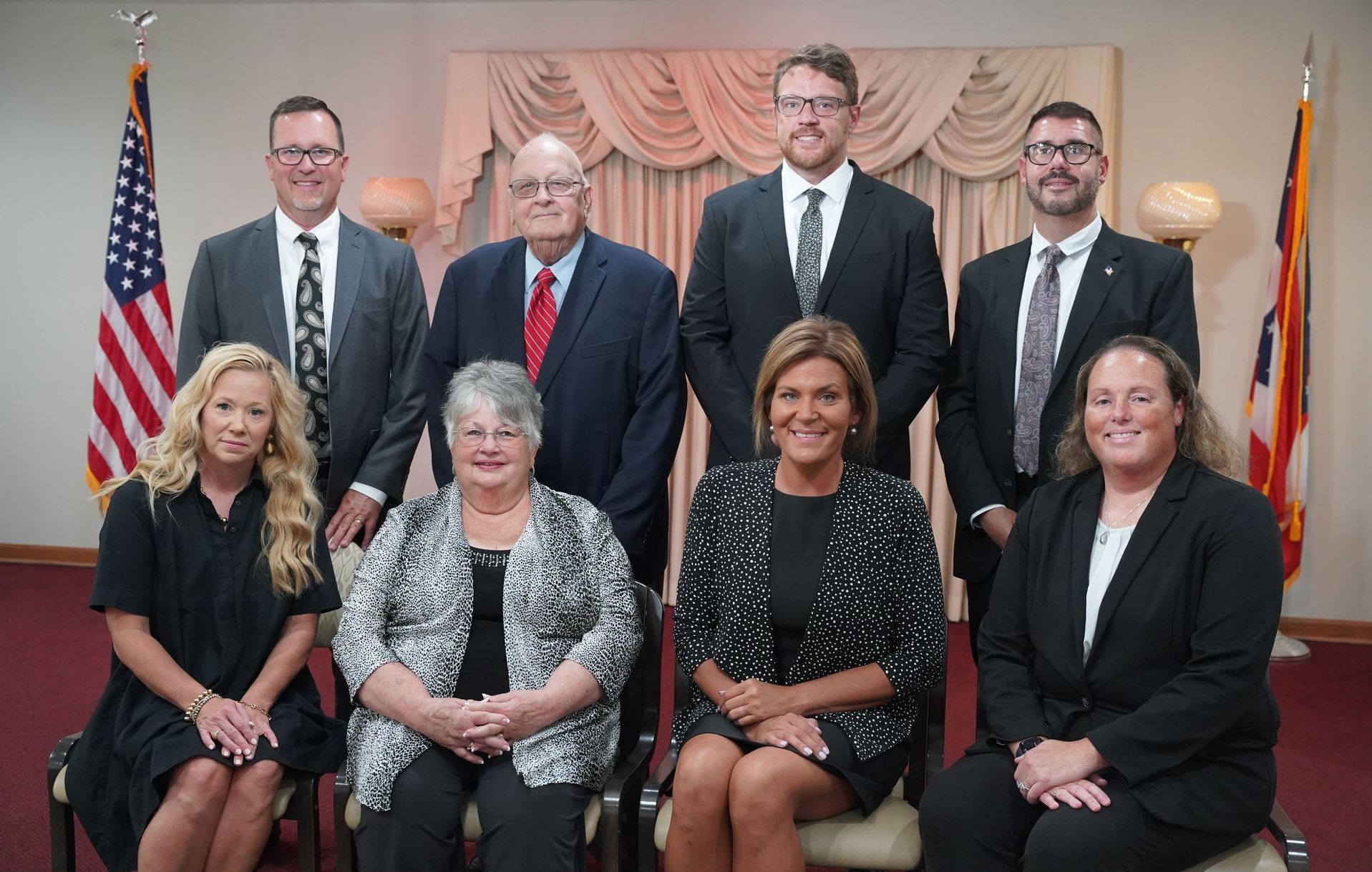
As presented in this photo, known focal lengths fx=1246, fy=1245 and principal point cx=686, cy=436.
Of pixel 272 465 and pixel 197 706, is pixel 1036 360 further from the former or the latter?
pixel 197 706

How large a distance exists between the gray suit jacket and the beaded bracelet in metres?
0.72

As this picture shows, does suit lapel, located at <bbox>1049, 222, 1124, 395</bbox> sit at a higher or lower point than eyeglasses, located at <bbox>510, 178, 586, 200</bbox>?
lower

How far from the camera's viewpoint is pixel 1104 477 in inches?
104

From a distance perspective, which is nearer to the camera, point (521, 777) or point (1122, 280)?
point (521, 777)

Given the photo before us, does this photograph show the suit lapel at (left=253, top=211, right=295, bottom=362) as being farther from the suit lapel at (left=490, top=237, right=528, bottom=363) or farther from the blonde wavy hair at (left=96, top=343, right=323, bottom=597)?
the suit lapel at (left=490, top=237, right=528, bottom=363)

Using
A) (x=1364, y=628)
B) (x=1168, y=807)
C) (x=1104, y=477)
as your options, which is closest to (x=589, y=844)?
(x=1168, y=807)

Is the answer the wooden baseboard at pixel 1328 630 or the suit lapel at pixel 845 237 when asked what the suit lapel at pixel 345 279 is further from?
the wooden baseboard at pixel 1328 630

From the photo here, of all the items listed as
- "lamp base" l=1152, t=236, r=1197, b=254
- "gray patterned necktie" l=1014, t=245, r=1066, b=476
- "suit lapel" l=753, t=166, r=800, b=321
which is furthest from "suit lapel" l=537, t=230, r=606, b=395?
"lamp base" l=1152, t=236, r=1197, b=254

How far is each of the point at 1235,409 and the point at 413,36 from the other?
4546 millimetres

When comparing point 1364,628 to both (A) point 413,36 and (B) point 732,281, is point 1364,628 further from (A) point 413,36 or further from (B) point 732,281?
(A) point 413,36

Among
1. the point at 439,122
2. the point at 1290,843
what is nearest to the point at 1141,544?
the point at 1290,843

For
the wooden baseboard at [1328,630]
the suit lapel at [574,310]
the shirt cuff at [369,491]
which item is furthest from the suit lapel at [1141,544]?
the wooden baseboard at [1328,630]

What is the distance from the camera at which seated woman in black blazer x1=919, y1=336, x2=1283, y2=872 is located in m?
2.35

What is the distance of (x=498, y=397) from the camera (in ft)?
9.25
